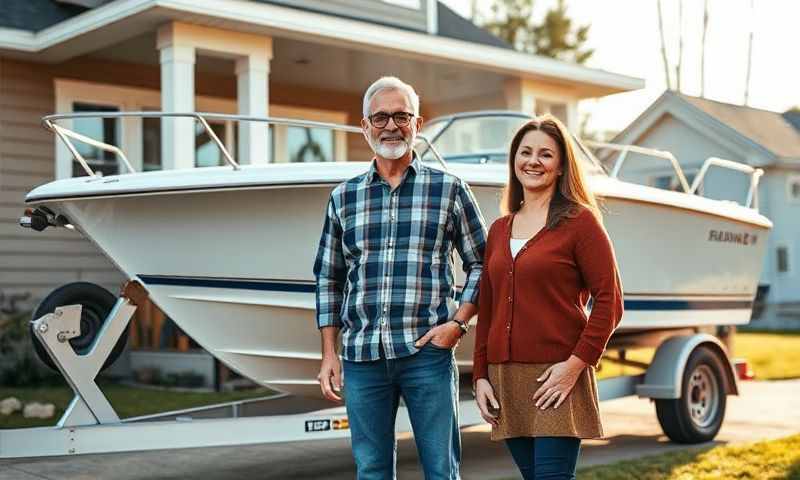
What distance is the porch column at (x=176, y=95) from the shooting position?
968 cm

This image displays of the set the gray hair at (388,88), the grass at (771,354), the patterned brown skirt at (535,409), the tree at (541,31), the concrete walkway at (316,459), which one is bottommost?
the grass at (771,354)

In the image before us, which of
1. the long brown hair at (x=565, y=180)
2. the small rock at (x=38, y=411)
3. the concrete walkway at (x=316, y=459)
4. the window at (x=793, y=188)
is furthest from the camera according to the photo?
the window at (x=793, y=188)

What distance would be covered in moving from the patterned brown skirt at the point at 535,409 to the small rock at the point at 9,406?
20.8ft

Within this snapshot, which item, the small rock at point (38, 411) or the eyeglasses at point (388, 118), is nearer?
the eyeglasses at point (388, 118)

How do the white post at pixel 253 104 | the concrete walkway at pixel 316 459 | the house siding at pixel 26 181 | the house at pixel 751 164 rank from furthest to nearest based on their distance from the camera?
the house at pixel 751 164 < the house siding at pixel 26 181 < the white post at pixel 253 104 < the concrete walkway at pixel 316 459

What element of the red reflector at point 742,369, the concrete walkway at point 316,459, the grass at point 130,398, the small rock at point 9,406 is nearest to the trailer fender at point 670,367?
the concrete walkway at point 316,459

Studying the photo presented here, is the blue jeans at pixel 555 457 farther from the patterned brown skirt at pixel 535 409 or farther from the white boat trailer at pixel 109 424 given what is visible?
the white boat trailer at pixel 109 424

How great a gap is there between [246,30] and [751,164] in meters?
18.9

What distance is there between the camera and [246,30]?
10016mm

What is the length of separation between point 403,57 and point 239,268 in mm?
5864

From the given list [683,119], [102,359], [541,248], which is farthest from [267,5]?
[683,119]

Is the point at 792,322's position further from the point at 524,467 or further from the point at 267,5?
the point at 524,467

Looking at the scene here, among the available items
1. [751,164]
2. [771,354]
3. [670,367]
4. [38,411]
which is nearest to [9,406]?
[38,411]

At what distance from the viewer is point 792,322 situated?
84.1 ft
